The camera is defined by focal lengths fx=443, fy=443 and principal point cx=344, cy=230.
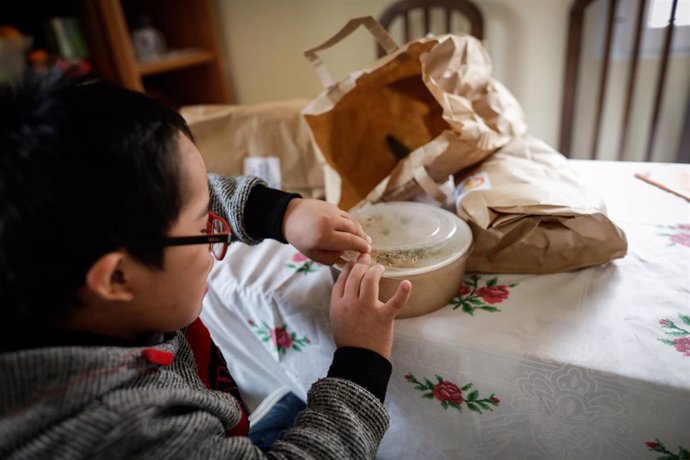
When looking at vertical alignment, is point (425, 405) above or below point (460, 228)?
below

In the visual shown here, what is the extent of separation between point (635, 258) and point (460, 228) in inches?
9.7

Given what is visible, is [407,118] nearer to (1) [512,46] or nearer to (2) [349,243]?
(2) [349,243]

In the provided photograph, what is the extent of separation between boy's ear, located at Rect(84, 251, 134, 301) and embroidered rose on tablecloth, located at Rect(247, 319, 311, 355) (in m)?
0.27

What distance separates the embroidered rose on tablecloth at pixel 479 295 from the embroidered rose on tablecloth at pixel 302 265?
0.69 feet

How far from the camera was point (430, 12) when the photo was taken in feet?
4.33

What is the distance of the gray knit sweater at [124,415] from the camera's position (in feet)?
1.14

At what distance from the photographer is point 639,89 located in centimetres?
124

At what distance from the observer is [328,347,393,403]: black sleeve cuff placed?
48 cm

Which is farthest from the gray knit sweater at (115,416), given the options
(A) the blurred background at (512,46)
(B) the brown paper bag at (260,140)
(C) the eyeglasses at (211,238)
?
(A) the blurred background at (512,46)

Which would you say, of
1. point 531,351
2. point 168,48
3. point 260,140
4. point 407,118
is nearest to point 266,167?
point 260,140

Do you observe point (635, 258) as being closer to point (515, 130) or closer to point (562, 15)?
point (515, 130)

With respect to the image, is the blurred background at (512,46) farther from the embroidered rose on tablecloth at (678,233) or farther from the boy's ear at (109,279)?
the boy's ear at (109,279)

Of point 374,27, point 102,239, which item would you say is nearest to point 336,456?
point 102,239

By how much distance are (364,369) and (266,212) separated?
0.28 meters
